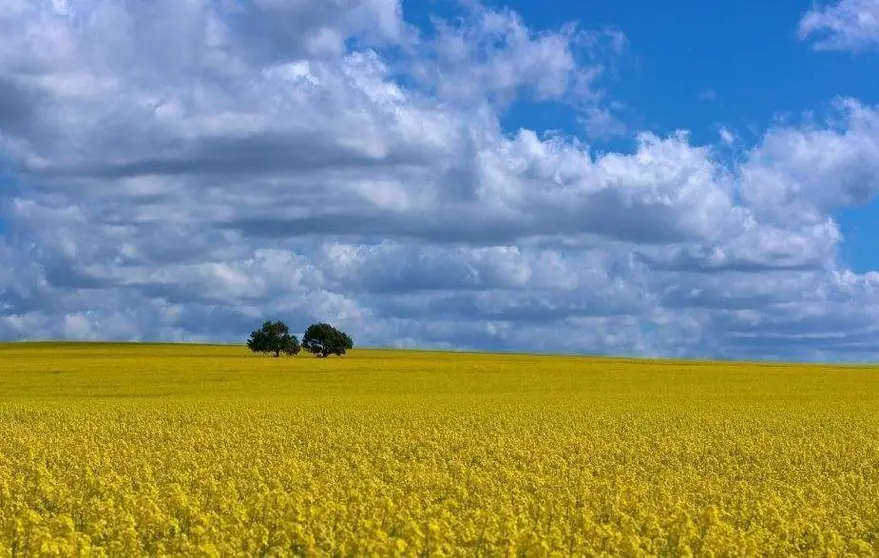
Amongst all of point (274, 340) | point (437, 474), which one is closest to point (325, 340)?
point (274, 340)

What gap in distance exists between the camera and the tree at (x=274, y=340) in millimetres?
119000

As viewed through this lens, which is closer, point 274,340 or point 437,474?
point 437,474

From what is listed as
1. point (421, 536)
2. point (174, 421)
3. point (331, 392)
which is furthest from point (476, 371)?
point (421, 536)

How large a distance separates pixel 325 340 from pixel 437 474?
100347 millimetres

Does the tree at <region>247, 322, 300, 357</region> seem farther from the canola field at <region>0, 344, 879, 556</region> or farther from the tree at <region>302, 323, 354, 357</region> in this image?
the canola field at <region>0, 344, 879, 556</region>

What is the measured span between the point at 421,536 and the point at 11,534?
20.2ft

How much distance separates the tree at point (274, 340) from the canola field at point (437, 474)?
67.8 m

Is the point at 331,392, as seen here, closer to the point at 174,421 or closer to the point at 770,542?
the point at 174,421

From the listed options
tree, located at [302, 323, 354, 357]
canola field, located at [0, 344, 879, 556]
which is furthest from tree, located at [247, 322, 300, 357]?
canola field, located at [0, 344, 879, 556]

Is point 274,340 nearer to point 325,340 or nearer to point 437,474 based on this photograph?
point 325,340

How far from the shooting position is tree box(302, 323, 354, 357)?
119m

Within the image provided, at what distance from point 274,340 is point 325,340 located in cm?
627

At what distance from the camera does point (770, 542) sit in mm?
14148

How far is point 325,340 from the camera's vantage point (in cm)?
11925
